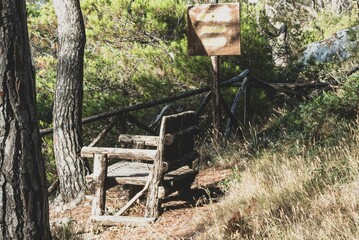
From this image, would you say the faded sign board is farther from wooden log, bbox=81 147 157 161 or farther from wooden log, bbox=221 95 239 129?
wooden log, bbox=81 147 157 161

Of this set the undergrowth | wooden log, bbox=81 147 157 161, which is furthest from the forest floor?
wooden log, bbox=81 147 157 161

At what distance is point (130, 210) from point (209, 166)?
7.62 feet

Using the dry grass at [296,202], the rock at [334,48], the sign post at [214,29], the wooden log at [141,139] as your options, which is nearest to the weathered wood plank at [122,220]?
the dry grass at [296,202]

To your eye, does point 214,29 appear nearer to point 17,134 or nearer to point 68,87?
point 68,87

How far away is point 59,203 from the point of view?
7.68m

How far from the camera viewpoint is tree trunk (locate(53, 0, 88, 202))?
7.47 meters

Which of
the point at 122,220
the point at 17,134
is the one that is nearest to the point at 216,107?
the point at 122,220

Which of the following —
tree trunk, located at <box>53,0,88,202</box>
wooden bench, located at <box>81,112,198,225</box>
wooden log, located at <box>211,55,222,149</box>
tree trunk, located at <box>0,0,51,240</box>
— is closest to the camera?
tree trunk, located at <box>0,0,51,240</box>

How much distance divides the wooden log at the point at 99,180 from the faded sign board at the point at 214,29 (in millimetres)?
3201

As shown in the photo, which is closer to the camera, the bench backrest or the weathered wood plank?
the weathered wood plank

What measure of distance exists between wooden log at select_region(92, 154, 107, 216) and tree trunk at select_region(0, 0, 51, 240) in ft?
8.93

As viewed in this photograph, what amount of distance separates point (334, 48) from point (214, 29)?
4.58 m

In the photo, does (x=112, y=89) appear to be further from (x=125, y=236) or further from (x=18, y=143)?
(x=18, y=143)

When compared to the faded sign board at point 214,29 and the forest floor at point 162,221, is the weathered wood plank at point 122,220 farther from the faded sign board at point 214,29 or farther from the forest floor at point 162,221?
the faded sign board at point 214,29
